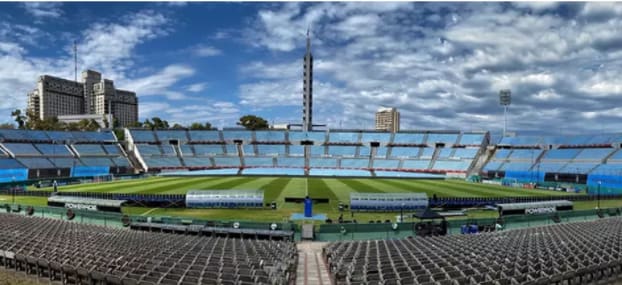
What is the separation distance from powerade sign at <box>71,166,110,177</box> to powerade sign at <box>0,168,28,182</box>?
7.52 meters

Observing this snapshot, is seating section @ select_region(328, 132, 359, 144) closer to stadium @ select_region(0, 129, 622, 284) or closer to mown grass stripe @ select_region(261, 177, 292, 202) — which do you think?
stadium @ select_region(0, 129, 622, 284)

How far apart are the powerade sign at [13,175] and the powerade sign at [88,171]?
7519 millimetres

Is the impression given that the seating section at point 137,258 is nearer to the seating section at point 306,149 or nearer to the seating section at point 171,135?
the seating section at point 306,149

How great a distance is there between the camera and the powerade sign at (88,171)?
228 feet

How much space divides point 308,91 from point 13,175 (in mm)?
81830

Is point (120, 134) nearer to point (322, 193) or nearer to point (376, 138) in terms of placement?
point (376, 138)

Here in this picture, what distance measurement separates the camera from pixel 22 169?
63.7 metres

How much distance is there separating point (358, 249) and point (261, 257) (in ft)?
14.9

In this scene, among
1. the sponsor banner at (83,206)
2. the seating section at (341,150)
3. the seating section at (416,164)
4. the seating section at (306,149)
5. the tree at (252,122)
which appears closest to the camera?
the sponsor banner at (83,206)

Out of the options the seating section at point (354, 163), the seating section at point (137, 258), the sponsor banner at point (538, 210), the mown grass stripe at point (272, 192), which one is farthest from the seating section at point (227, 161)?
the seating section at point (137, 258)

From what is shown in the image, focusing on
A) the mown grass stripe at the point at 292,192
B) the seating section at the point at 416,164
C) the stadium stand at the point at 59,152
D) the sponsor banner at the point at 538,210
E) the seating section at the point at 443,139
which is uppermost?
the seating section at the point at 443,139

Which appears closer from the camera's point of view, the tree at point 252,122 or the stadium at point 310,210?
the stadium at point 310,210

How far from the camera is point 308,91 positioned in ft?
410

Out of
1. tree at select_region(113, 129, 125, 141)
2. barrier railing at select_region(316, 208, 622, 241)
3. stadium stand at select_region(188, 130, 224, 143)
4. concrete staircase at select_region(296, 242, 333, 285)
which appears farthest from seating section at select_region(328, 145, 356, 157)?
concrete staircase at select_region(296, 242, 333, 285)
